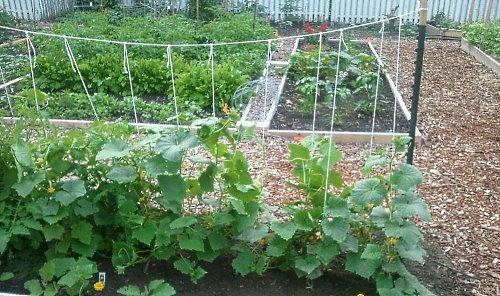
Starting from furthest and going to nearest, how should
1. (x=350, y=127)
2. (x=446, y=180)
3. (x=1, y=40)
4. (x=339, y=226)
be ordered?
1. (x=1, y=40)
2. (x=350, y=127)
3. (x=446, y=180)
4. (x=339, y=226)

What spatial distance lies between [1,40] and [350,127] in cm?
690

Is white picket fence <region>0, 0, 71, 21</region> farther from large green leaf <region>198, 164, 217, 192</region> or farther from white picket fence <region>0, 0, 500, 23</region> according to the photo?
large green leaf <region>198, 164, 217, 192</region>

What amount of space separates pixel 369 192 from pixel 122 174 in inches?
52.4

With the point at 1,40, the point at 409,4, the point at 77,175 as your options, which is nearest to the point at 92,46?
the point at 1,40

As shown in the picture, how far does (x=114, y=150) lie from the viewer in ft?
10.1

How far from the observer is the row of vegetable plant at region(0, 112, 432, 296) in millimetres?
A: 3006

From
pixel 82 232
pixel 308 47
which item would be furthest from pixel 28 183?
pixel 308 47

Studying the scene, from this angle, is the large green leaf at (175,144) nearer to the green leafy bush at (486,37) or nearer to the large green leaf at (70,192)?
the large green leaf at (70,192)

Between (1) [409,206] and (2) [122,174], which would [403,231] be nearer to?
(1) [409,206]

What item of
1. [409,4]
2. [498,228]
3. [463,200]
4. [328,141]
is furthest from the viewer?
[409,4]

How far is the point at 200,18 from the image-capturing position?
11.6 metres

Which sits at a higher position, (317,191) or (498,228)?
(317,191)

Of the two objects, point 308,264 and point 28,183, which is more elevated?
point 28,183

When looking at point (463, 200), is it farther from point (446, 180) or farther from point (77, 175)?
point (77, 175)
